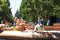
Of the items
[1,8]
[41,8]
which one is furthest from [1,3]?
[41,8]

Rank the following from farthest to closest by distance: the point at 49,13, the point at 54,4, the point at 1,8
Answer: the point at 1,8
the point at 49,13
the point at 54,4

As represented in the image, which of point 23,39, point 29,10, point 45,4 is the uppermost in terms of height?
point 23,39

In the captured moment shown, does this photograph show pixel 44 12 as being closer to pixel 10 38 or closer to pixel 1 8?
pixel 1 8

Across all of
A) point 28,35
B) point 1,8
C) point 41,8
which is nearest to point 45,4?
point 41,8

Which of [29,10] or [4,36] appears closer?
[4,36]

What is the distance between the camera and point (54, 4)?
26516mm

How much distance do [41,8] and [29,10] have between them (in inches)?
345

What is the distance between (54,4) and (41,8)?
3.28 metres

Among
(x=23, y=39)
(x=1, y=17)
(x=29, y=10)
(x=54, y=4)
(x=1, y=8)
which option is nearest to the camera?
(x=23, y=39)

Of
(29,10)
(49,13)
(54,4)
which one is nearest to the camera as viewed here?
(54,4)

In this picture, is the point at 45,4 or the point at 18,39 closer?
the point at 18,39

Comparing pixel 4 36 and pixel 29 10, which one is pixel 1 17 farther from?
pixel 4 36

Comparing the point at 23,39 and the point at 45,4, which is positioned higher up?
the point at 23,39

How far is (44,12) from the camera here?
29344 mm
